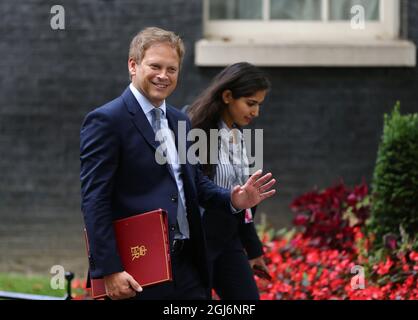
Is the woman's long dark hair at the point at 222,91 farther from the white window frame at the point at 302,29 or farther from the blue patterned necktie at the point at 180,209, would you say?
the white window frame at the point at 302,29

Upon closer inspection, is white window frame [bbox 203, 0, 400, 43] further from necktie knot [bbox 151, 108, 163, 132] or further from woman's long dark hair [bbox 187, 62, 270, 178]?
necktie knot [bbox 151, 108, 163, 132]

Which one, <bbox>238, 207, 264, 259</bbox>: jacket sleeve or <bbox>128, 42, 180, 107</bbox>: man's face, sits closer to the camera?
<bbox>128, 42, 180, 107</bbox>: man's face

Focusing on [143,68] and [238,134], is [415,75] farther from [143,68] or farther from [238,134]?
[143,68]

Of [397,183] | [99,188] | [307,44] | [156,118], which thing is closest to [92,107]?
[307,44]

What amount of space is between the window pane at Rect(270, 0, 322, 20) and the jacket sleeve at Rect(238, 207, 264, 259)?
14.2 ft

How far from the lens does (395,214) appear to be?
7258mm

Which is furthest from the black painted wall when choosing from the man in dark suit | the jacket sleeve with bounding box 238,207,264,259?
the man in dark suit

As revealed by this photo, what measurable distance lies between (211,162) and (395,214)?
2.59m

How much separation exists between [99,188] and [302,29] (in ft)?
18.4

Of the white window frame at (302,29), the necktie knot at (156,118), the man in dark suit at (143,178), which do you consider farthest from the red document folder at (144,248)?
the white window frame at (302,29)

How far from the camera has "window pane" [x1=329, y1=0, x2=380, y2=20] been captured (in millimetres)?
9258

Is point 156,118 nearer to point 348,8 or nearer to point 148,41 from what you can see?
point 148,41
